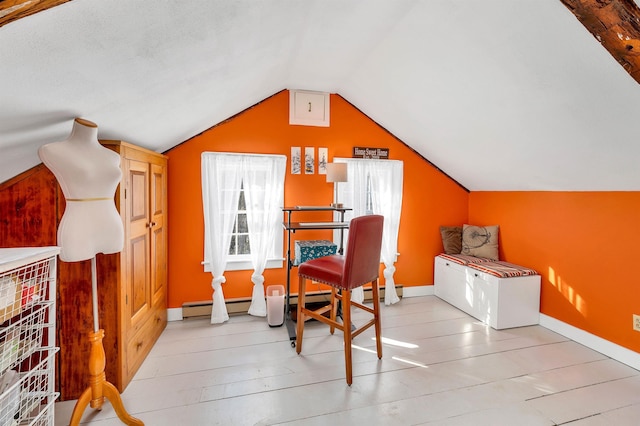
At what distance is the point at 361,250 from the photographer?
2.17 meters

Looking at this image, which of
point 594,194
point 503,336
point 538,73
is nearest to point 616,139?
point 538,73

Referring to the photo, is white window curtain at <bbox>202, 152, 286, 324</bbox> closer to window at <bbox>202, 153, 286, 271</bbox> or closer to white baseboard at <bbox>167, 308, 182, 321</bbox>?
window at <bbox>202, 153, 286, 271</bbox>

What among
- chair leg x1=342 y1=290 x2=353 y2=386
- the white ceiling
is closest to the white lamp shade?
the white ceiling

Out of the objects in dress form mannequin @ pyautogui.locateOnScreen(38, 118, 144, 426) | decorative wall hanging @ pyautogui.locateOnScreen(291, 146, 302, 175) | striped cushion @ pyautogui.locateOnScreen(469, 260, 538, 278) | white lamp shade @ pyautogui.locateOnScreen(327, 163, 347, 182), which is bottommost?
striped cushion @ pyautogui.locateOnScreen(469, 260, 538, 278)

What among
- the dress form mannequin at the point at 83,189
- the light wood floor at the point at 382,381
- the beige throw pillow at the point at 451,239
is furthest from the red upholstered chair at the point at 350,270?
the beige throw pillow at the point at 451,239

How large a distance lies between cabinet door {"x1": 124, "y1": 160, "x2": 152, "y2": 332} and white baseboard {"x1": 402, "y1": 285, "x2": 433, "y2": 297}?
9.29 ft

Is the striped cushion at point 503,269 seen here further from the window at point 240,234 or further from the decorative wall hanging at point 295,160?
the window at point 240,234

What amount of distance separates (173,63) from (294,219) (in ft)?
6.82

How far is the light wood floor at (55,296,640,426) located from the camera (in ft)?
5.93

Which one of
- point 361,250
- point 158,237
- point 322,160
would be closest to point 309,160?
point 322,160

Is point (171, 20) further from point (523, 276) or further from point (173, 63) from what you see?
point (523, 276)

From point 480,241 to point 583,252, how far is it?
1.02 metres

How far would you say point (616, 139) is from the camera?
197cm

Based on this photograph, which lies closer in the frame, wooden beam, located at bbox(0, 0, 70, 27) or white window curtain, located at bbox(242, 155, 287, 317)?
wooden beam, located at bbox(0, 0, 70, 27)
